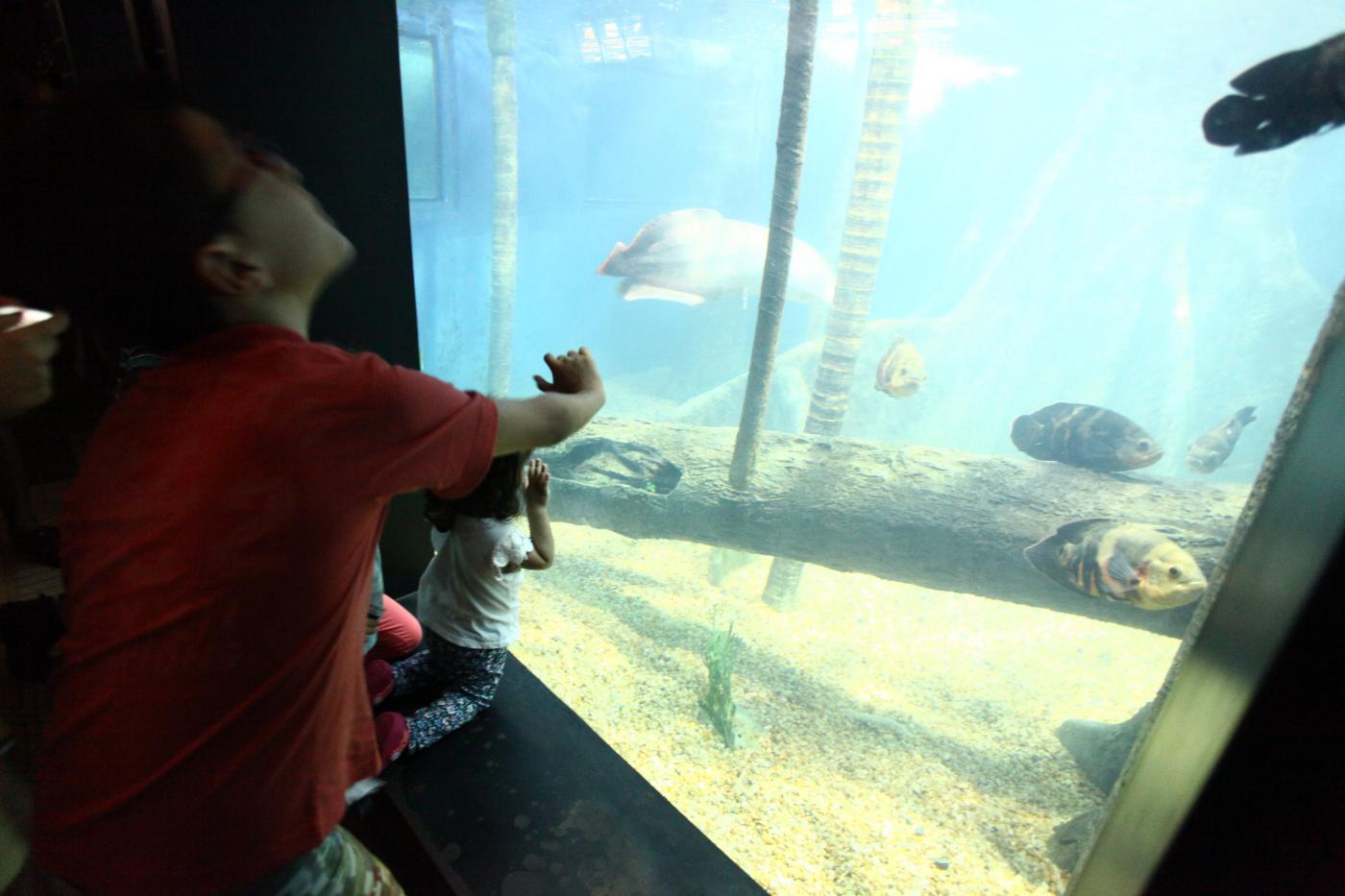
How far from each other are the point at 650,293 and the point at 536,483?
6221 millimetres

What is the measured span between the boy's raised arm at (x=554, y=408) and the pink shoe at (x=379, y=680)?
1.14 meters

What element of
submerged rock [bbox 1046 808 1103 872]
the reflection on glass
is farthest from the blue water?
submerged rock [bbox 1046 808 1103 872]

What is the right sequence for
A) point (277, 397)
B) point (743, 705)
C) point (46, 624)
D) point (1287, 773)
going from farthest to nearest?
point (743, 705)
point (46, 624)
point (277, 397)
point (1287, 773)

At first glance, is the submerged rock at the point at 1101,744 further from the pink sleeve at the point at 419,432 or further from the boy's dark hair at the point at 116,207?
the boy's dark hair at the point at 116,207

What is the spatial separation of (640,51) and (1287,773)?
2096 cm

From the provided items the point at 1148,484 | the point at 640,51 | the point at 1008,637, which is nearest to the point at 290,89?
the point at 1148,484

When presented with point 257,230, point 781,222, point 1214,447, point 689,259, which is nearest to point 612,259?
point 689,259

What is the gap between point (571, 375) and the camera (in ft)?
3.37

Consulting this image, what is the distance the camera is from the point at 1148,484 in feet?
10.5

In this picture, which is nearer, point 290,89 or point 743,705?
point 290,89

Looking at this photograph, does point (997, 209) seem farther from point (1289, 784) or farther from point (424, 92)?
point (1289, 784)

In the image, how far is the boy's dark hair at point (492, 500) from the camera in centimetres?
144

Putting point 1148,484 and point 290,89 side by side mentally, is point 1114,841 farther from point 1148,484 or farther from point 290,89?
point 1148,484

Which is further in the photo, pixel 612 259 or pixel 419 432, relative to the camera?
pixel 612 259
